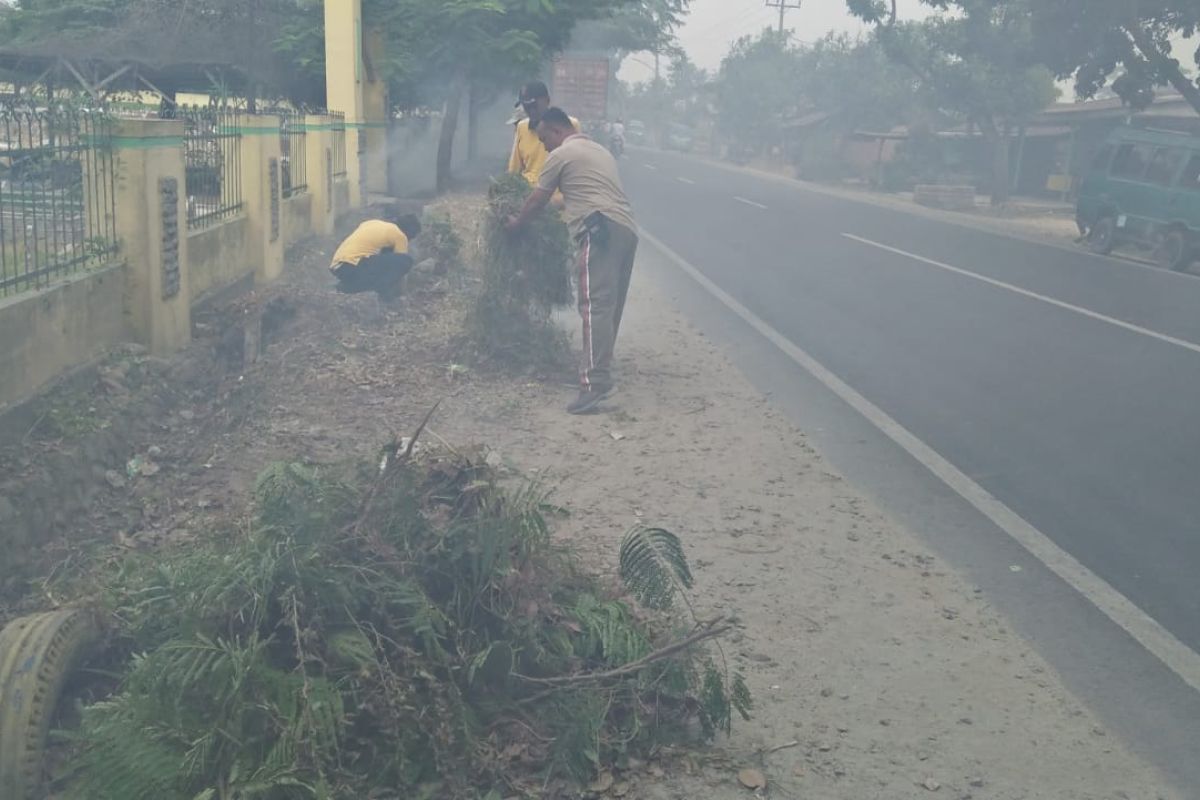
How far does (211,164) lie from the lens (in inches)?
358

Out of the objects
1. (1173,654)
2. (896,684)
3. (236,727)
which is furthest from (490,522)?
(1173,654)

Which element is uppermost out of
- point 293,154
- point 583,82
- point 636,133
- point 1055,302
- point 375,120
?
point 636,133

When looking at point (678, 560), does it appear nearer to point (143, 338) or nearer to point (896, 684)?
point (896, 684)

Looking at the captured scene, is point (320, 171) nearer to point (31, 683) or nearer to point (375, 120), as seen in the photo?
point (375, 120)

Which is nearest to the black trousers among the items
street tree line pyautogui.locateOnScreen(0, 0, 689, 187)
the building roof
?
street tree line pyautogui.locateOnScreen(0, 0, 689, 187)

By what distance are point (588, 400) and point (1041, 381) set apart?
3735mm

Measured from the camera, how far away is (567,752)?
11.5 ft

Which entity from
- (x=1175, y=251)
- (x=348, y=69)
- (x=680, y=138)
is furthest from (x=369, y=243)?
(x=680, y=138)

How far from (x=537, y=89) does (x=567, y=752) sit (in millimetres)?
5957

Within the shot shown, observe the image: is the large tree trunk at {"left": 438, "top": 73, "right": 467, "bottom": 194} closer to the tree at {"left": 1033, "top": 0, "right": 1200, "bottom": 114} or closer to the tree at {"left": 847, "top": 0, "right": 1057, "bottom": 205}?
the tree at {"left": 1033, "top": 0, "right": 1200, "bottom": 114}

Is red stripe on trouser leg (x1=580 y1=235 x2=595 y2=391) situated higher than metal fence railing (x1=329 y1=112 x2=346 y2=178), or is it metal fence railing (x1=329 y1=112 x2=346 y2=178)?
metal fence railing (x1=329 y1=112 x2=346 y2=178)

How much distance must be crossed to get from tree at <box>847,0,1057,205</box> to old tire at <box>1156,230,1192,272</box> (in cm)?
1437

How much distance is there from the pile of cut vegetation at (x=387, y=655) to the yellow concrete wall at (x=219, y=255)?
4.77 m

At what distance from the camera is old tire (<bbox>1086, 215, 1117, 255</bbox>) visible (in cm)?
1980
